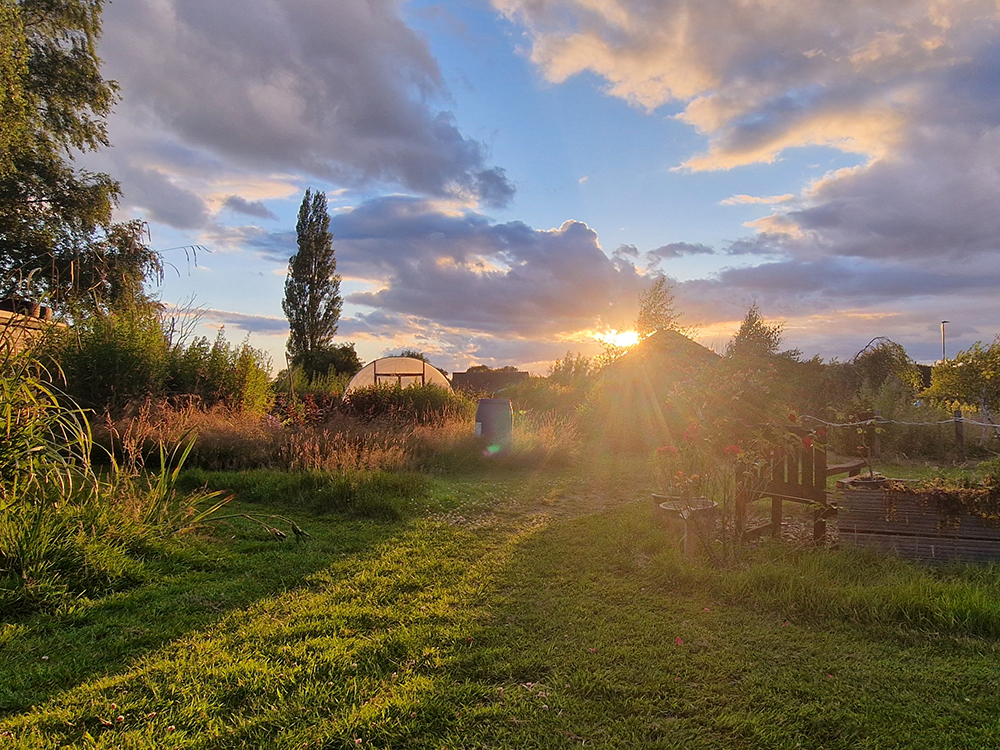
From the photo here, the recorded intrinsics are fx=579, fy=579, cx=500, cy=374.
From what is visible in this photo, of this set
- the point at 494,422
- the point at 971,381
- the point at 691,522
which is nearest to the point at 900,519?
the point at 691,522

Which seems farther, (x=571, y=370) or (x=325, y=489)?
(x=571, y=370)

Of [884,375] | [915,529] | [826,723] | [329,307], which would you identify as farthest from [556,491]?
[329,307]

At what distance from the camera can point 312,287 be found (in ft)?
101

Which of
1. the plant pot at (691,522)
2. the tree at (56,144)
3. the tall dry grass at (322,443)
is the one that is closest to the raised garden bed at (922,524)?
the plant pot at (691,522)

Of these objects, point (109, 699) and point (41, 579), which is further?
point (41, 579)

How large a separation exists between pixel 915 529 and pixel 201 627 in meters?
4.72

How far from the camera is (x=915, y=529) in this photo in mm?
4207

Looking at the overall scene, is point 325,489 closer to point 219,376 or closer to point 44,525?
point 44,525

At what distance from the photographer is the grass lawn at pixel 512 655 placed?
213cm

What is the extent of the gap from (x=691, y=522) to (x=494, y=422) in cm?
613

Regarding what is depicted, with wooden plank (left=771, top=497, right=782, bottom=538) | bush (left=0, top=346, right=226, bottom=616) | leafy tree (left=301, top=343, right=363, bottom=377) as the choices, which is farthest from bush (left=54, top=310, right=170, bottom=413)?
leafy tree (left=301, top=343, right=363, bottom=377)

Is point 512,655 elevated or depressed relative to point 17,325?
depressed

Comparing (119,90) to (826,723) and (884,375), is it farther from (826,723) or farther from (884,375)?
(884,375)

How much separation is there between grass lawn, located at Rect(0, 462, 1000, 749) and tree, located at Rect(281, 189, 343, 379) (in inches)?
1083
